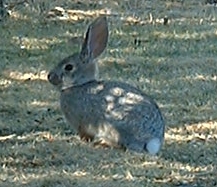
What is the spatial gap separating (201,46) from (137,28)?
4.55ft

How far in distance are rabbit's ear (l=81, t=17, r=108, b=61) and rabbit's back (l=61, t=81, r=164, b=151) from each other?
402 millimetres

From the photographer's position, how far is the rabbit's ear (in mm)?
7500

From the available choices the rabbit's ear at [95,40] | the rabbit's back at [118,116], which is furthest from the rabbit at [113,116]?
the rabbit's ear at [95,40]

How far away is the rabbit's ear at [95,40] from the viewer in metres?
7.50

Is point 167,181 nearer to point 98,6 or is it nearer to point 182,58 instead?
point 182,58

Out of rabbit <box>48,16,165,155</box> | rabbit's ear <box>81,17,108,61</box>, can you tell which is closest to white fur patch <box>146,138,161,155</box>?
rabbit <box>48,16,165,155</box>

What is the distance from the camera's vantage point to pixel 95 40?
24.8ft

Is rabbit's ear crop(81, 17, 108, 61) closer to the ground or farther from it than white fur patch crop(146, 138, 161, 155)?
farther from it

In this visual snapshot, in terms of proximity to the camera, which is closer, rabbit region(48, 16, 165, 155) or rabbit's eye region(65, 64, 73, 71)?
rabbit region(48, 16, 165, 155)

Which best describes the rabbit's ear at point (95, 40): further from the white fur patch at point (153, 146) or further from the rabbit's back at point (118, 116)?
the white fur patch at point (153, 146)

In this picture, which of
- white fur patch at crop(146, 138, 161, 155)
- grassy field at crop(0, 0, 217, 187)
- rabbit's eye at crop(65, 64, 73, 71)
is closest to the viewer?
grassy field at crop(0, 0, 217, 187)

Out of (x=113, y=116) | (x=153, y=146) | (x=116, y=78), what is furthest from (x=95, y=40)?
(x=116, y=78)

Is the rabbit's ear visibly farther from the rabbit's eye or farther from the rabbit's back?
the rabbit's back

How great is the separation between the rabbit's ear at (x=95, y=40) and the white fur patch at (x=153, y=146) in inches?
37.4
